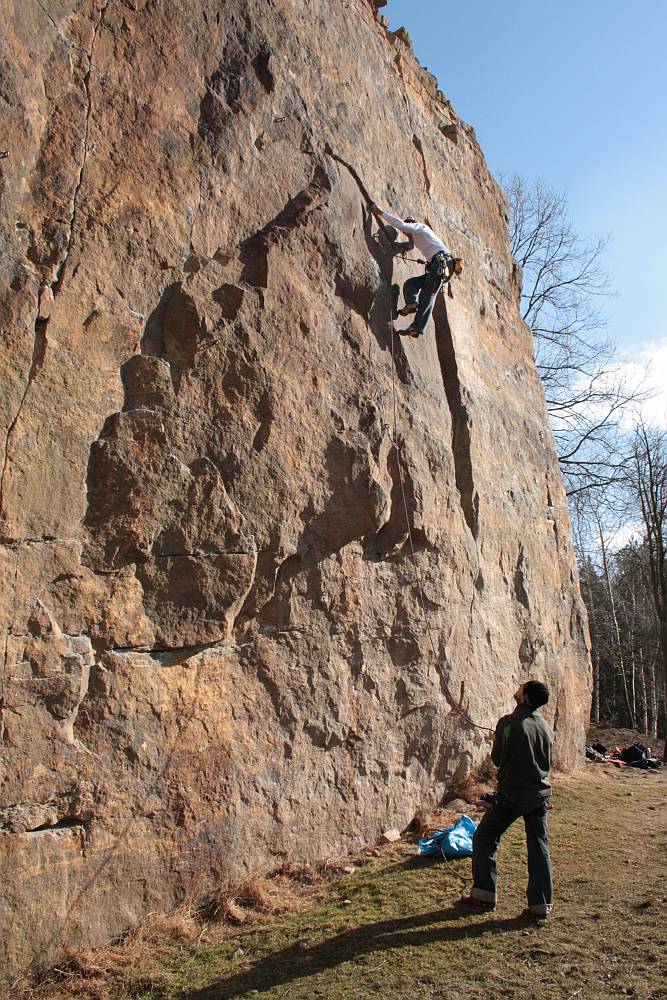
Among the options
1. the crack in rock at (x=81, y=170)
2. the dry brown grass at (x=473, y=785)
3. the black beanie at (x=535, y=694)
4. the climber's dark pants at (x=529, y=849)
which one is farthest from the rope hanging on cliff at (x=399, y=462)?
the crack in rock at (x=81, y=170)

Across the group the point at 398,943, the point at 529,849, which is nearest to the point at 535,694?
the point at 529,849

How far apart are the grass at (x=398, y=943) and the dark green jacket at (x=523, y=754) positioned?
0.76 m

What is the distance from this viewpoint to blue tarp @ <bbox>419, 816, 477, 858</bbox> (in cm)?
555

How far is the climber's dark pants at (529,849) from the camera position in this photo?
4.55m

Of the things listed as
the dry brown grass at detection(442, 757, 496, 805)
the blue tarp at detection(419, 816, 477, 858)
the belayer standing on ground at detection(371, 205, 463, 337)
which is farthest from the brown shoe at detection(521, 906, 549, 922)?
the belayer standing on ground at detection(371, 205, 463, 337)

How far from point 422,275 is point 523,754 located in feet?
15.7

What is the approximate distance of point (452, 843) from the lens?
5559mm

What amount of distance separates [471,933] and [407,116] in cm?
828

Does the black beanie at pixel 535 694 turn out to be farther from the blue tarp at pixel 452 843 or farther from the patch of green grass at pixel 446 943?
the blue tarp at pixel 452 843

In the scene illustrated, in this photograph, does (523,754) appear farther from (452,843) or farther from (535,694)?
(452,843)

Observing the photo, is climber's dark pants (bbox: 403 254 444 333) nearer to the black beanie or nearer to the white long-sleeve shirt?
the white long-sleeve shirt

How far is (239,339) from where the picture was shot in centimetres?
550

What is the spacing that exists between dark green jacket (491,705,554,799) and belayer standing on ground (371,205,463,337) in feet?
12.9

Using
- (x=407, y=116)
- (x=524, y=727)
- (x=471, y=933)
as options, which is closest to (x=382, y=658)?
(x=524, y=727)
